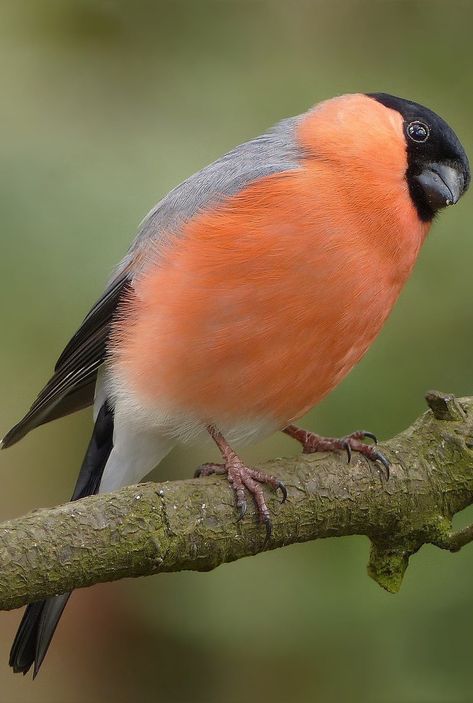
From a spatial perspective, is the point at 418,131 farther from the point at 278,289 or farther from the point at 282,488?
the point at 282,488

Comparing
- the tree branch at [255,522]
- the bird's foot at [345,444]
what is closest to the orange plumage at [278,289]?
the bird's foot at [345,444]

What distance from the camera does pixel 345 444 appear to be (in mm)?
3143

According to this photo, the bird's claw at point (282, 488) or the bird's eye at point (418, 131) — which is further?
the bird's eye at point (418, 131)

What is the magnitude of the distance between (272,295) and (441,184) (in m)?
0.67

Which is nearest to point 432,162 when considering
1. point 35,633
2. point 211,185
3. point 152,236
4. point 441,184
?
point 441,184

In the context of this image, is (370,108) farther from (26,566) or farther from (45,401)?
(26,566)

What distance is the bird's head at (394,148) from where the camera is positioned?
126 inches

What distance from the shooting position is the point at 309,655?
10.3 ft

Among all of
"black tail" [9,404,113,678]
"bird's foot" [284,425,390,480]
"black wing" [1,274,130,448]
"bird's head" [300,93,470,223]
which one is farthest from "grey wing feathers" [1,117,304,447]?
"bird's foot" [284,425,390,480]

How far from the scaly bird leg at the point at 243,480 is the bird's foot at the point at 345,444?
A: 28cm

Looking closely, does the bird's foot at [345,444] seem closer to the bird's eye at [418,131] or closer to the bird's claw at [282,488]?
the bird's claw at [282,488]

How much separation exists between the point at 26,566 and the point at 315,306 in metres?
1.13

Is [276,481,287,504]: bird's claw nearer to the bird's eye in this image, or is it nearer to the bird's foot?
the bird's foot

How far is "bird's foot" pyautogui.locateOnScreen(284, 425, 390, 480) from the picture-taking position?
2.98 meters
